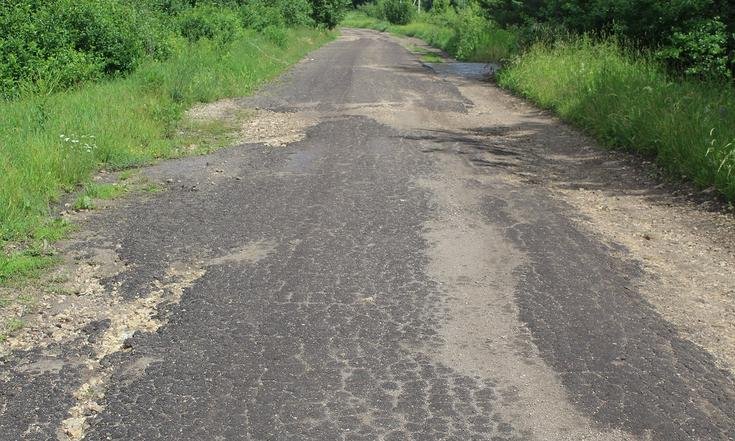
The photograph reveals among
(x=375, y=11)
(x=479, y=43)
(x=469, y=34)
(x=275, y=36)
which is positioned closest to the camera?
(x=479, y=43)

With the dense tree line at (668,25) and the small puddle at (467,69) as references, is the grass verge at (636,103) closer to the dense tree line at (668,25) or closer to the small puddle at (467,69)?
the dense tree line at (668,25)

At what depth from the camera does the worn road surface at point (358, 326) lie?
12.5 feet

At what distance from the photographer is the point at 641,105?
11.3 m

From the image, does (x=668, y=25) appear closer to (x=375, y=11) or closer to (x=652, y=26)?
(x=652, y=26)

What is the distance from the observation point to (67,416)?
3.79 m

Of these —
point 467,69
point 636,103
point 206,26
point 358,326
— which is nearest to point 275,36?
point 206,26

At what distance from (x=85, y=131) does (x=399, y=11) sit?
232ft

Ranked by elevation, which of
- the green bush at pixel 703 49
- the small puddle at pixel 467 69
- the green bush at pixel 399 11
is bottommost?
the green bush at pixel 399 11

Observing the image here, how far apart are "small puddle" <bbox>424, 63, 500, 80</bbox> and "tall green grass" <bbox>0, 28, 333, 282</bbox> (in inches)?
284

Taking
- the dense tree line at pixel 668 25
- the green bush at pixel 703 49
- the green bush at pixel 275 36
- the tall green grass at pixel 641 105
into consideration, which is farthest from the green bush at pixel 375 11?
the green bush at pixel 703 49

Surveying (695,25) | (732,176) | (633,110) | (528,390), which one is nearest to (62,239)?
(528,390)

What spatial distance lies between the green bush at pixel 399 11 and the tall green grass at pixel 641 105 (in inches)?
2379

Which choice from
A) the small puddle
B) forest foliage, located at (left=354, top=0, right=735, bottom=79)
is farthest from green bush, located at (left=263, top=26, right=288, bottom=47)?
forest foliage, located at (left=354, top=0, right=735, bottom=79)

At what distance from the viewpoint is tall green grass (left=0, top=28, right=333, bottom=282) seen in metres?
7.06
